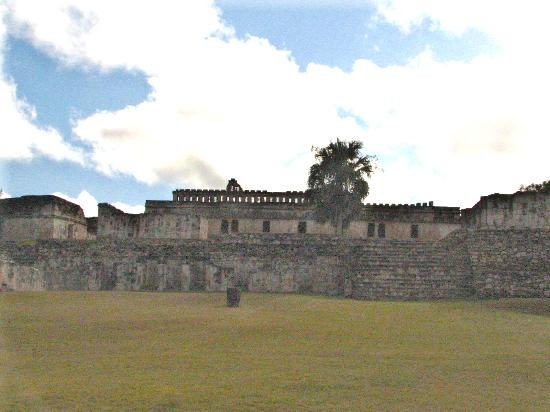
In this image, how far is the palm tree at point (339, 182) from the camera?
3050 cm

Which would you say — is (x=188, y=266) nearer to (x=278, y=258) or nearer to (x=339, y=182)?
(x=278, y=258)

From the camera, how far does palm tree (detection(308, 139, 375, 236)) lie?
30500mm

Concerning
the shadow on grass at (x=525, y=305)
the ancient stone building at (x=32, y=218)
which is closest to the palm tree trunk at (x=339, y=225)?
the ancient stone building at (x=32, y=218)

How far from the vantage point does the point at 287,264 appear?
21812mm

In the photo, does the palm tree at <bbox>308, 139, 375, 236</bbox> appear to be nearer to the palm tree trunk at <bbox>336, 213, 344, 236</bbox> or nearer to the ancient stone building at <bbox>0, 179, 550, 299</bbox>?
the palm tree trunk at <bbox>336, 213, 344, 236</bbox>

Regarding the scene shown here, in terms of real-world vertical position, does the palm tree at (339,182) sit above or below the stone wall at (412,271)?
above

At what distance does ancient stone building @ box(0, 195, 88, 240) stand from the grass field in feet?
56.4

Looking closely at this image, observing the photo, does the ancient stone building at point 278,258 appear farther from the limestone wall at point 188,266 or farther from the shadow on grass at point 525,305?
the shadow on grass at point 525,305

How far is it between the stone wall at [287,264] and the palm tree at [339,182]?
647 cm

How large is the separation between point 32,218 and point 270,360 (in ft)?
84.6

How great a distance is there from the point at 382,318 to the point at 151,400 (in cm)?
785

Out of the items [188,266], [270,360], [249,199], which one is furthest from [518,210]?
[270,360]

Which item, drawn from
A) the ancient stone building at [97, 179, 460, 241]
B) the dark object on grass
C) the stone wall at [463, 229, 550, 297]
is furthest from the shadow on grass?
the ancient stone building at [97, 179, 460, 241]

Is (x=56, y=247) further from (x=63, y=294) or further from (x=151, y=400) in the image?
(x=151, y=400)
